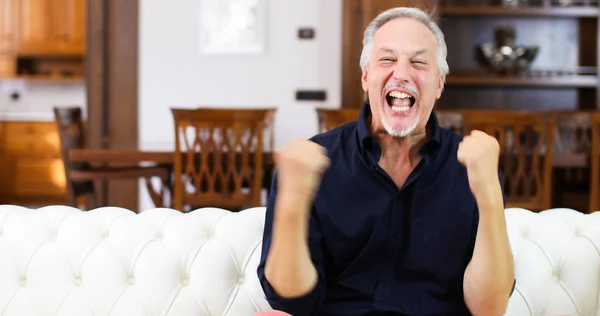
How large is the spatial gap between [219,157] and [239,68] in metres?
1.65

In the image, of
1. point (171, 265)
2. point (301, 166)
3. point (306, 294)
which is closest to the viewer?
point (301, 166)

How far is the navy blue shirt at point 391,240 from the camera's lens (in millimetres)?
1576

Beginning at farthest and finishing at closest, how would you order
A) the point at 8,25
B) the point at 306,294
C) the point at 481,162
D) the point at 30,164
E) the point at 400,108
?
1. the point at 8,25
2. the point at 30,164
3. the point at 400,108
4. the point at 306,294
5. the point at 481,162

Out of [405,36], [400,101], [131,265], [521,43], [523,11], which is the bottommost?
[131,265]

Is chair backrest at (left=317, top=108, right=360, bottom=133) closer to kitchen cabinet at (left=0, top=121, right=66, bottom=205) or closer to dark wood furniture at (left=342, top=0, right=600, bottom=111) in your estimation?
dark wood furniture at (left=342, top=0, right=600, bottom=111)

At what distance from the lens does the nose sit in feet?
5.29

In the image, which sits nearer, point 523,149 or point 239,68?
point 523,149

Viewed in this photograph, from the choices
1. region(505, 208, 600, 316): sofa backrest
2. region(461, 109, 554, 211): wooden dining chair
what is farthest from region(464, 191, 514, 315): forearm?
region(461, 109, 554, 211): wooden dining chair

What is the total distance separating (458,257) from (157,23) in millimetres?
3898

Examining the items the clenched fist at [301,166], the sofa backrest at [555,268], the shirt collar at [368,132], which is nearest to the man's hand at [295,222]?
the clenched fist at [301,166]

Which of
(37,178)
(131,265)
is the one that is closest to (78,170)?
(131,265)

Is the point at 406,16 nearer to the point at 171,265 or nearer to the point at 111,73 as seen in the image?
the point at 171,265

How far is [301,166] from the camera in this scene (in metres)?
1.28

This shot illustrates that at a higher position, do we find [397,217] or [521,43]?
[521,43]
